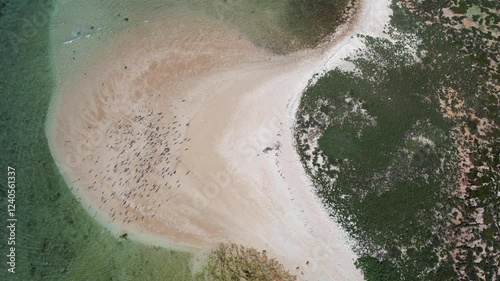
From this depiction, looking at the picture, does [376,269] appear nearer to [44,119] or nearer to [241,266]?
[241,266]

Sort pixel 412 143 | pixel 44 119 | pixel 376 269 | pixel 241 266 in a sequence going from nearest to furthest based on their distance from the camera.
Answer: pixel 241 266 → pixel 376 269 → pixel 412 143 → pixel 44 119

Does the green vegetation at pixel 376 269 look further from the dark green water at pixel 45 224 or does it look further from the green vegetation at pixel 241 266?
the dark green water at pixel 45 224

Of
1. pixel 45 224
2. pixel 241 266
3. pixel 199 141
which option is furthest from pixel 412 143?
pixel 45 224

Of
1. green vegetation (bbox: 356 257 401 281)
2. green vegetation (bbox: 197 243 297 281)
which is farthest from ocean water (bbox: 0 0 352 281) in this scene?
green vegetation (bbox: 356 257 401 281)

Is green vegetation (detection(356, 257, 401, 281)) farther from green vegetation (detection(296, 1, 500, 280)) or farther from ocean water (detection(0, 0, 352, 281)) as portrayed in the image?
ocean water (detection(0, 0, 352, 281))

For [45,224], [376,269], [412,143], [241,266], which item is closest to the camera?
[241,266]

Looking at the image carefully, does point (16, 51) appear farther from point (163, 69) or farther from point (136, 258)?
point (136, 258)

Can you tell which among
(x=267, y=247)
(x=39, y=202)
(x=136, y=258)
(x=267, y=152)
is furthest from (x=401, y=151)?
(x=39, y=202)
